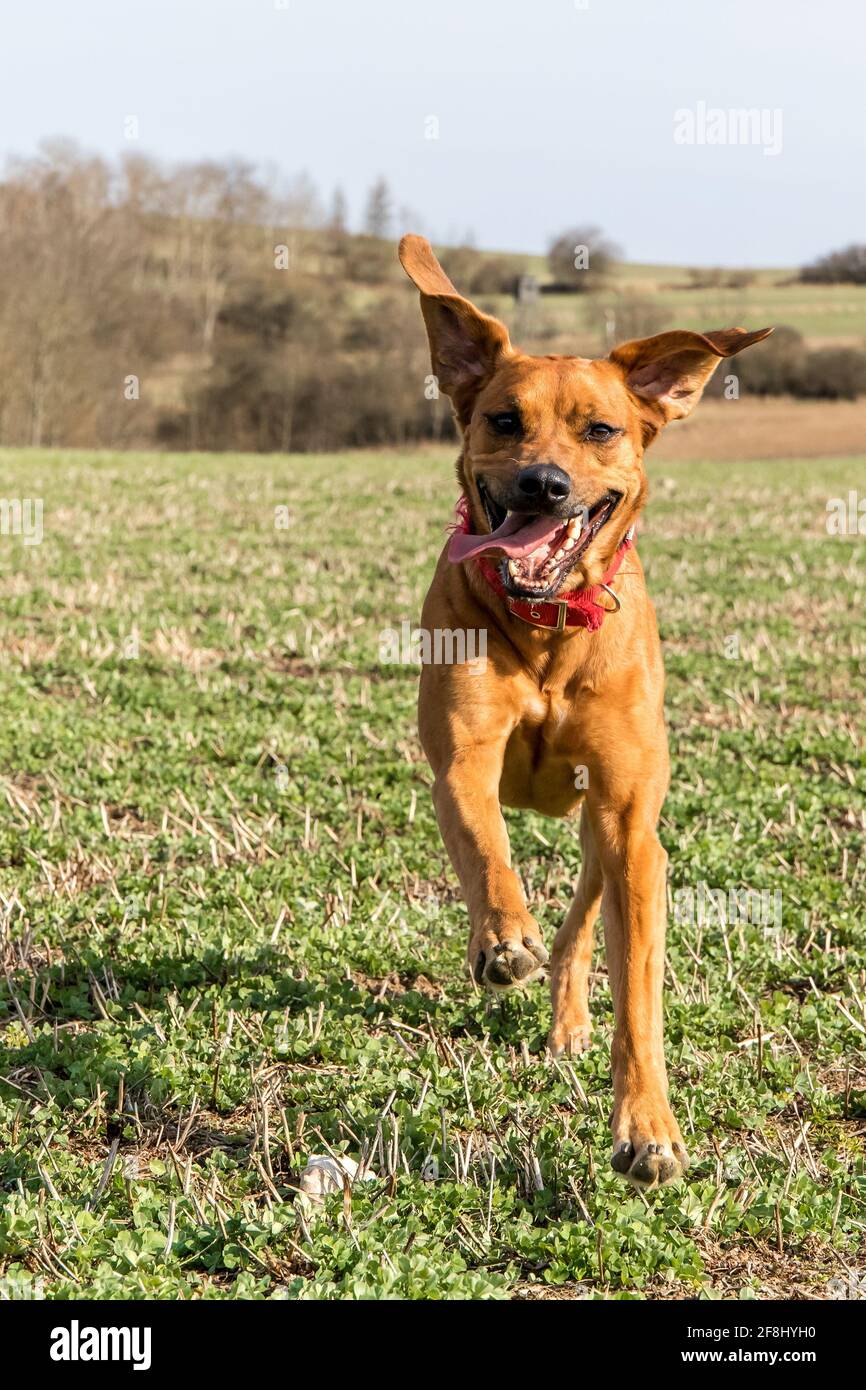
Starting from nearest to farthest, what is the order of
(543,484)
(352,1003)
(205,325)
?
1. (543,484)
2. (352,1003)
3. (205,325)

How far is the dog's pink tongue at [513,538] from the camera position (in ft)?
13.3

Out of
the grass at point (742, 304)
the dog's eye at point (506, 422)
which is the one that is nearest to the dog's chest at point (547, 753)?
the dog's eye at point (506, 422)

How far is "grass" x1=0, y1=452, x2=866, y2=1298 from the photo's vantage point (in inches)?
130

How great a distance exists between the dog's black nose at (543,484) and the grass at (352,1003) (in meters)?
1.73

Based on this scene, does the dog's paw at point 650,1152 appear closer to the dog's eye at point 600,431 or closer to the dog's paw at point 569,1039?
the dog's paw at point 569,1039

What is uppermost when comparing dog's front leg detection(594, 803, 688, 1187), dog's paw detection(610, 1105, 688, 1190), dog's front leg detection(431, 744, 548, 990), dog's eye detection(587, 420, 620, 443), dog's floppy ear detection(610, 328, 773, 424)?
dog's floppy ear detection(610, 328, 773, 424)

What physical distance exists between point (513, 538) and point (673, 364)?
108 centimetres

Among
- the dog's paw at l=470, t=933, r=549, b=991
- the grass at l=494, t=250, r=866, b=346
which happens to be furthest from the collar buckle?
the grass at l=494, t=250, r=866, b=346

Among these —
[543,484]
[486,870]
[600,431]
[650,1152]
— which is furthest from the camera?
[600,431]

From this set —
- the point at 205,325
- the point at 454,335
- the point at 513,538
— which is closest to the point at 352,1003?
the point at 513,538

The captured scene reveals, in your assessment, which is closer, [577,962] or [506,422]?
[506,422]

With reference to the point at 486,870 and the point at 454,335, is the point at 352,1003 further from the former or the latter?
the point at 454,335

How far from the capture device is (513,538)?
13.5ft

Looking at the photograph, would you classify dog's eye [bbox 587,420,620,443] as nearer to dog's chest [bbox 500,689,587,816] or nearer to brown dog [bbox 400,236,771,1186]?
brown dog [bbox 400,236,771,1186]
